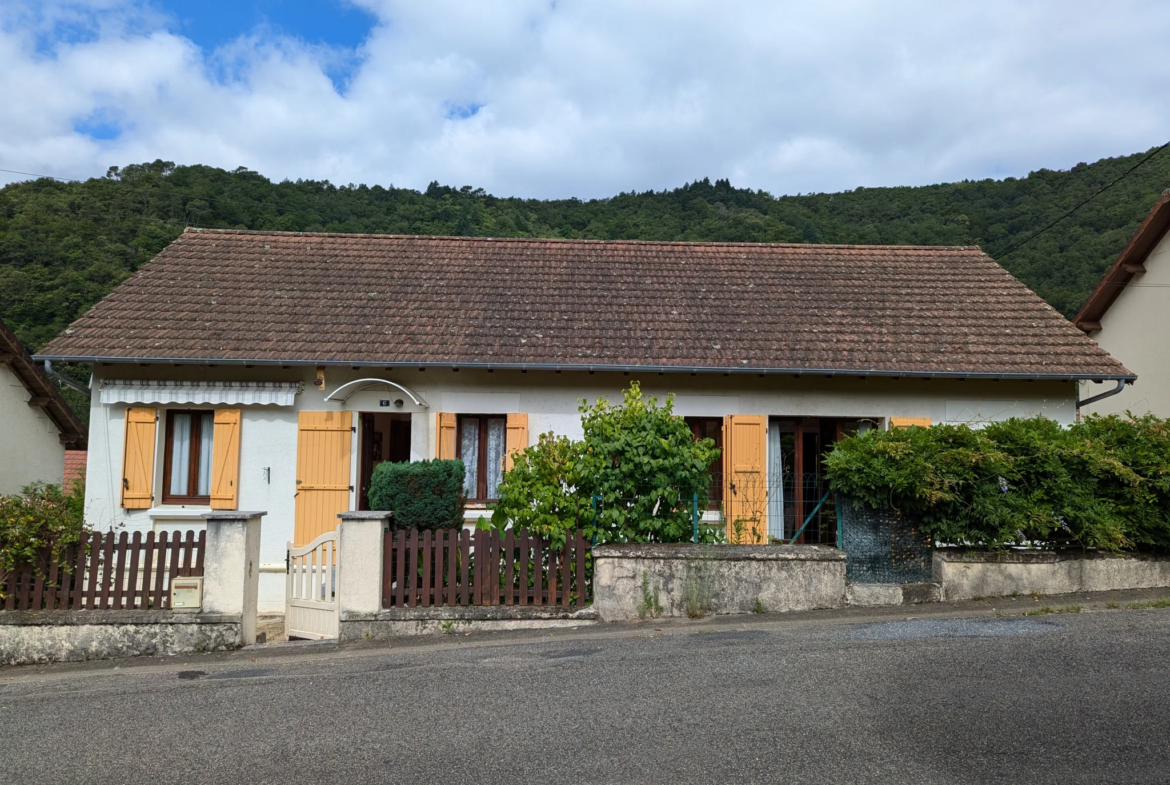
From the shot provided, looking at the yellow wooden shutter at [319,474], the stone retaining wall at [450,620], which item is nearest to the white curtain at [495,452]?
the yellow wooden shutter at [319,474]

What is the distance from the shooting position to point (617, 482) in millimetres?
8062

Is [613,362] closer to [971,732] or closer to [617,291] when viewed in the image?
[617,291]

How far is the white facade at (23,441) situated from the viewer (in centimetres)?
1558

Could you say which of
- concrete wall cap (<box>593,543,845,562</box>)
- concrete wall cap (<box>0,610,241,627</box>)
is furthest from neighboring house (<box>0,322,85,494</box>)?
concrete wall cap (<box>593,543,845,562</box>)

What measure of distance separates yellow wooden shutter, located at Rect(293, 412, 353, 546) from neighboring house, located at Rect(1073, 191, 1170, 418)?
13.3m

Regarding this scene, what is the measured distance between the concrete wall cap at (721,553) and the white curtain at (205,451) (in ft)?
20.7

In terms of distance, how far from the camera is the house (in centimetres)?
1101

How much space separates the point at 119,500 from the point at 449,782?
8752 mm

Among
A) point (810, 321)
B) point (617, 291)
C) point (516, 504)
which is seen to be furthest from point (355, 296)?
point (810, 321)

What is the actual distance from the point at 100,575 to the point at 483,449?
5036 mm

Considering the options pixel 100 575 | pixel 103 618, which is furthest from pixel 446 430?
pixel 103 618

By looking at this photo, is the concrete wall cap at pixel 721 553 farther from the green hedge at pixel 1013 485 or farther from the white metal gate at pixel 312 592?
the white metal gate at pixel 312 592

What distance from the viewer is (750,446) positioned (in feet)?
37.1

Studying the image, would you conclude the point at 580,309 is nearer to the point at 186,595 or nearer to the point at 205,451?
the point at 205,451
